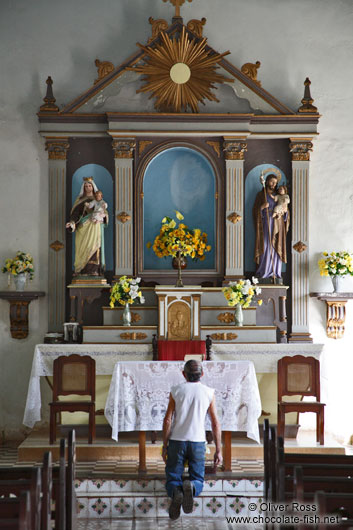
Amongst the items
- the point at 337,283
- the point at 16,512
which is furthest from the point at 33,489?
the point at 337,283

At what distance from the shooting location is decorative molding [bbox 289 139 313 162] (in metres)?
9.85

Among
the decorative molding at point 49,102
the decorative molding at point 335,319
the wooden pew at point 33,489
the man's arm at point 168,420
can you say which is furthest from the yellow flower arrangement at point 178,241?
the wooden pew at point 33,489

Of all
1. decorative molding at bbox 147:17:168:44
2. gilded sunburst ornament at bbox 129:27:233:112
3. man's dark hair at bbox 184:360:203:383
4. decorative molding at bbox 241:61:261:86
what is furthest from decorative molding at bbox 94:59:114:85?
man's dark hair at bbox 184:360:203:383

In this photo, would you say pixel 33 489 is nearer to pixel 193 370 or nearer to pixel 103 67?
pixel 193 370

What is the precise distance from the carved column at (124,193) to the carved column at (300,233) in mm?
2242

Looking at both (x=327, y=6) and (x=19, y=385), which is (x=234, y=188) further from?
(x=19, y=385)

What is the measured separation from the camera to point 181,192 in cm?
1001

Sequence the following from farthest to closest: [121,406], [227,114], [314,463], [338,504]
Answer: [227,114], [121,406], [314,463], [338,504]

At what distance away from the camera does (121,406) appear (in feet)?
24.3

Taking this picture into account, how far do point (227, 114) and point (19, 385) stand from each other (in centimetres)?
467

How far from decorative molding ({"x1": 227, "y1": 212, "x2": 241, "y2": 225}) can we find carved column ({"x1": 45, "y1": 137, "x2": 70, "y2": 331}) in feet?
7.44

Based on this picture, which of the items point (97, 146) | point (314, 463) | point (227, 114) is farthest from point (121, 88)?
point (314, 463)

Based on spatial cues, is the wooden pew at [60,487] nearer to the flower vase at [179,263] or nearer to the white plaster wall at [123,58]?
the flower vase at [179,263]

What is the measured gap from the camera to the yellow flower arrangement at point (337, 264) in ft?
31.3
